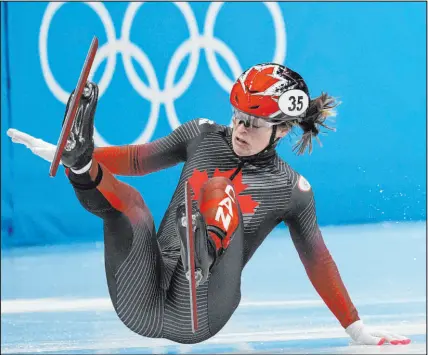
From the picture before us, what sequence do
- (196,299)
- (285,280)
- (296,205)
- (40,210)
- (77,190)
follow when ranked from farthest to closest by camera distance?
(40,210) < (285,280) < (296,205) < (196,299) < (77,190)

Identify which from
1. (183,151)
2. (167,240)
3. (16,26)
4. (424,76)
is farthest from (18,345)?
(424,76)

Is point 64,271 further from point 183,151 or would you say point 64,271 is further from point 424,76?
point 424,76

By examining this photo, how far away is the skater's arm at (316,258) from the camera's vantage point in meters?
4.32

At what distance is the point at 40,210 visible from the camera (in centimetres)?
718

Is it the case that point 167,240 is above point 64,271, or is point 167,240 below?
above

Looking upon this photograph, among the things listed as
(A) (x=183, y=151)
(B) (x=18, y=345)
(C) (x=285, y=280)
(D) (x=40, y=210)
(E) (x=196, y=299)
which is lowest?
(D) (x=40, y=210)

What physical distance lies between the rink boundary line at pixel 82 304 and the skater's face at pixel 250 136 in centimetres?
136

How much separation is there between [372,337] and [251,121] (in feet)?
3.48

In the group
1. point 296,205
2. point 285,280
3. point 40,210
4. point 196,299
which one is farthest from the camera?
point 40,210

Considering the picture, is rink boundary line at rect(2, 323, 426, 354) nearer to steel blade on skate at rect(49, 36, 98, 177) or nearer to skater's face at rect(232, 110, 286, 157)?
skater's face at rect(232, 110, 286, 157)

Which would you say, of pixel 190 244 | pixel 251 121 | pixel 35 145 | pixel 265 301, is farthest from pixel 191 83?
pixel 190 244

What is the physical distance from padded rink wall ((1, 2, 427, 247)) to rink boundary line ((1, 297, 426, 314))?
1.57 m

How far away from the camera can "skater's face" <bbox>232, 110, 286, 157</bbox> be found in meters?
4.22

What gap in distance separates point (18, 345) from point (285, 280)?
1884 mm
